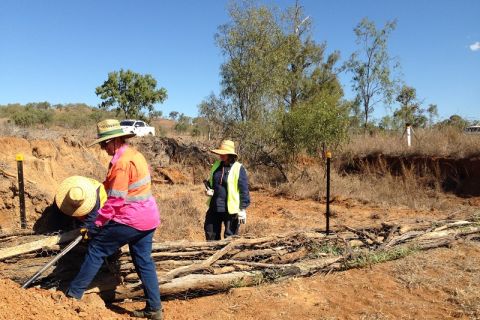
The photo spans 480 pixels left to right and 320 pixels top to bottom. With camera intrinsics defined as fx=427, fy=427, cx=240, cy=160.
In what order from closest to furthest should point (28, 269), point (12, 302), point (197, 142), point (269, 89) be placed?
1. point (12, 302)
2. point (28, 269)
3. point (269, 89)
4. point (197, 142)

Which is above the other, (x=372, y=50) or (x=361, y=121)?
(x=372, y=50)

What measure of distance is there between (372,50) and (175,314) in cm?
2027

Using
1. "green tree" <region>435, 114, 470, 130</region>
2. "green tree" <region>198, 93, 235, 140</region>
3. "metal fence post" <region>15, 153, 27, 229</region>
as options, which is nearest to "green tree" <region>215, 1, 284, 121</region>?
"green tree" <region>198, 93, 235, 140</region>

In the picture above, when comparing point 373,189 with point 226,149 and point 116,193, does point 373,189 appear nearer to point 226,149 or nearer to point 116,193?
point 226,149

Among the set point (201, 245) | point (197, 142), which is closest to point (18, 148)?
point (201, 245)

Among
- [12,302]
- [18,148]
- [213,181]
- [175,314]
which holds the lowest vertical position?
[175,314]

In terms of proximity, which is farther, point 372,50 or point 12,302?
point 372,50

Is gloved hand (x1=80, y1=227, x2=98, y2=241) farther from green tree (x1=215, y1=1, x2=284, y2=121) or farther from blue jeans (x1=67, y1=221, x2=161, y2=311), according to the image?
green tree (x1=215, y1=1, x2=284, y2=121)

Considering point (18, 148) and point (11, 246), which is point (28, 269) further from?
point (18, 148)

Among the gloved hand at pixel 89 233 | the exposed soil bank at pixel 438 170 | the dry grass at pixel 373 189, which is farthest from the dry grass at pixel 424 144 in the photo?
the gloved hand at pixel 89 233

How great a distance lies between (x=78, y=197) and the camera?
3955 millimetres

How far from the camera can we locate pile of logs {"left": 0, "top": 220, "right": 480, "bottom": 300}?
4070 mm

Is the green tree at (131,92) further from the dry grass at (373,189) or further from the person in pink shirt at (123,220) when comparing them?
the person in pink shirt at (123,220)

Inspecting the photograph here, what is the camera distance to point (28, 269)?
13.0 ft
